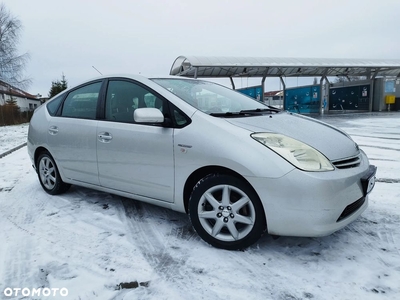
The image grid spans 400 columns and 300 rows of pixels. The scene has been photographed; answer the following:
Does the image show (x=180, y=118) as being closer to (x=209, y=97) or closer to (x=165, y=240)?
(x=209, y=97)

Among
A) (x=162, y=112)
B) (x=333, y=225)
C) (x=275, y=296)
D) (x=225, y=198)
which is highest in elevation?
(x=162, y=112)

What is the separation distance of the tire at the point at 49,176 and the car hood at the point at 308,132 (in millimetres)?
2643

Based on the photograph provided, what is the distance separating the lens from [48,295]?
2066mm

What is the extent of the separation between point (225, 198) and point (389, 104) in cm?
2595

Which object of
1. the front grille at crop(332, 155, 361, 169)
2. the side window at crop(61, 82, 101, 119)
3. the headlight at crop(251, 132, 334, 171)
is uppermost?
the side window at crop(61, 82, 101, 119)

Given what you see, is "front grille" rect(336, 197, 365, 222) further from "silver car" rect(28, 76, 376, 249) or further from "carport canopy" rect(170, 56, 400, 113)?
"carport canopy" rect(170, 56, 400, 113)

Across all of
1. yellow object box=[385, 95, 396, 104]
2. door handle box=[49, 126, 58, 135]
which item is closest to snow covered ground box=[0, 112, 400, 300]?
door handle box=[49, 126, 58, 135]

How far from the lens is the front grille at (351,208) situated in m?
2.38

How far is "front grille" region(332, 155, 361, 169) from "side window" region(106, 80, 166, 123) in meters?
1.68

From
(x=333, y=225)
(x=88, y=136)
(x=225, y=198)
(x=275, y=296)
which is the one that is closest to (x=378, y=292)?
(x=333, y=225)

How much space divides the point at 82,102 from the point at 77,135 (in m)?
0.44

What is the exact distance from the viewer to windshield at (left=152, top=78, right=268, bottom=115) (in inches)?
117

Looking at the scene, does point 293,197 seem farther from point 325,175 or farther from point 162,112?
point 162,112

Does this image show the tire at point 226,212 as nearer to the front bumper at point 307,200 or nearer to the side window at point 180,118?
the front bumper at point 307,200
